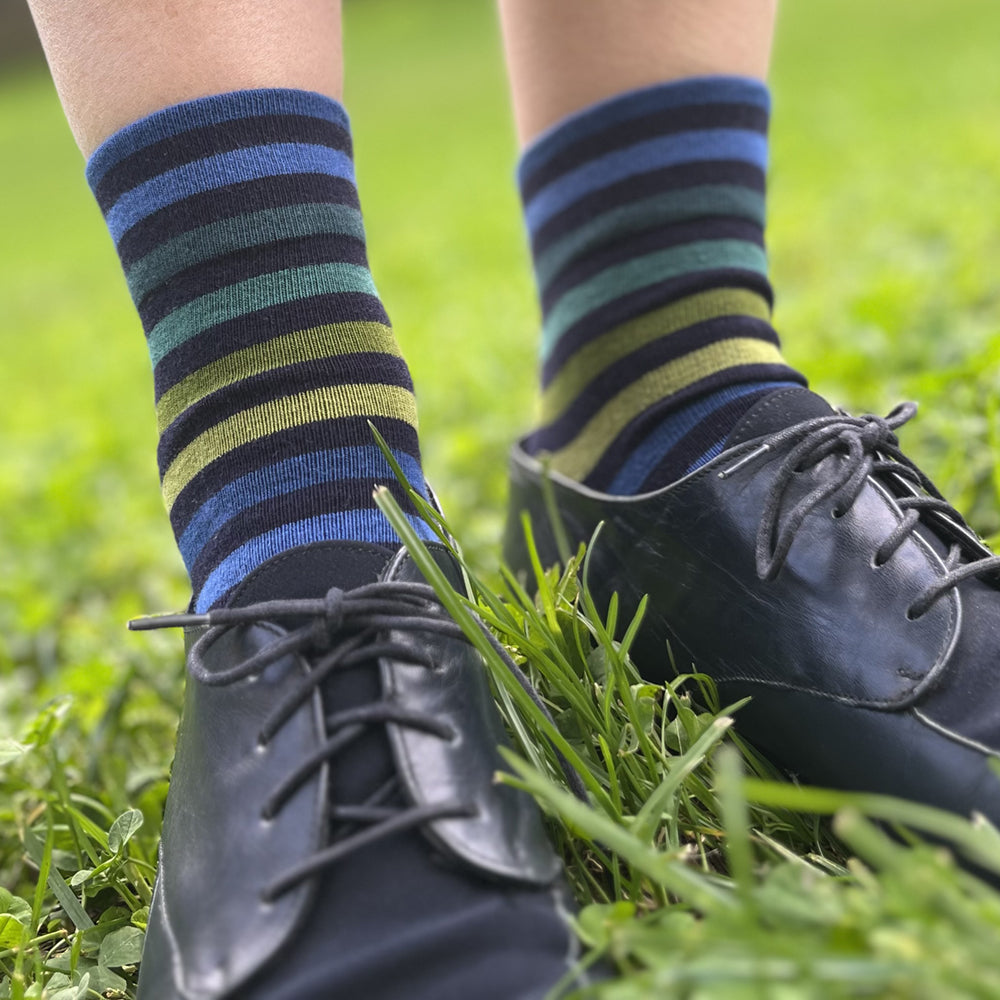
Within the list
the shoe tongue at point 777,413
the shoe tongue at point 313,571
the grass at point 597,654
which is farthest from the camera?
the shoe tongue at point 777,413

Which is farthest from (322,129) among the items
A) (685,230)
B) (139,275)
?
(685,230)

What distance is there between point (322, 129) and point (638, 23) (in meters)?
0.43

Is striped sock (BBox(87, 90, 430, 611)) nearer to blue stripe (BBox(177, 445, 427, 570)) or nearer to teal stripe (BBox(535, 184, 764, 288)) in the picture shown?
blue stripe (BBox(177, 445, 427, 570))

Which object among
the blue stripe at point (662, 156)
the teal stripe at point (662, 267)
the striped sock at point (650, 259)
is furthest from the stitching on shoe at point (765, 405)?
the blue stripe at point (662, 156)

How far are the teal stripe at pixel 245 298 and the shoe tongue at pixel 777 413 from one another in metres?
0.36

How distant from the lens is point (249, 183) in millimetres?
770

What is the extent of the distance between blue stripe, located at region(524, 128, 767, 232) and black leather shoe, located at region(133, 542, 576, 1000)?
1.73 ft

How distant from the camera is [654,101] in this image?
1.06 meters

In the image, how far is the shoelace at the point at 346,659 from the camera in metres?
0.60

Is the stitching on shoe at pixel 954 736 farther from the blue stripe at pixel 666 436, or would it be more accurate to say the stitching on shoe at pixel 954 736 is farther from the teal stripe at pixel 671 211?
the teal stripe at pixel 671 211

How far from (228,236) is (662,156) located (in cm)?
50

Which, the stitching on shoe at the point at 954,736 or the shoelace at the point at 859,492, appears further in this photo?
the shoelace at the point at 859,492

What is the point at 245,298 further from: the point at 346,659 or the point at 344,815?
the point at 344,815

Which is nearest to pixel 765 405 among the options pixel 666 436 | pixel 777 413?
pixel 777 413
